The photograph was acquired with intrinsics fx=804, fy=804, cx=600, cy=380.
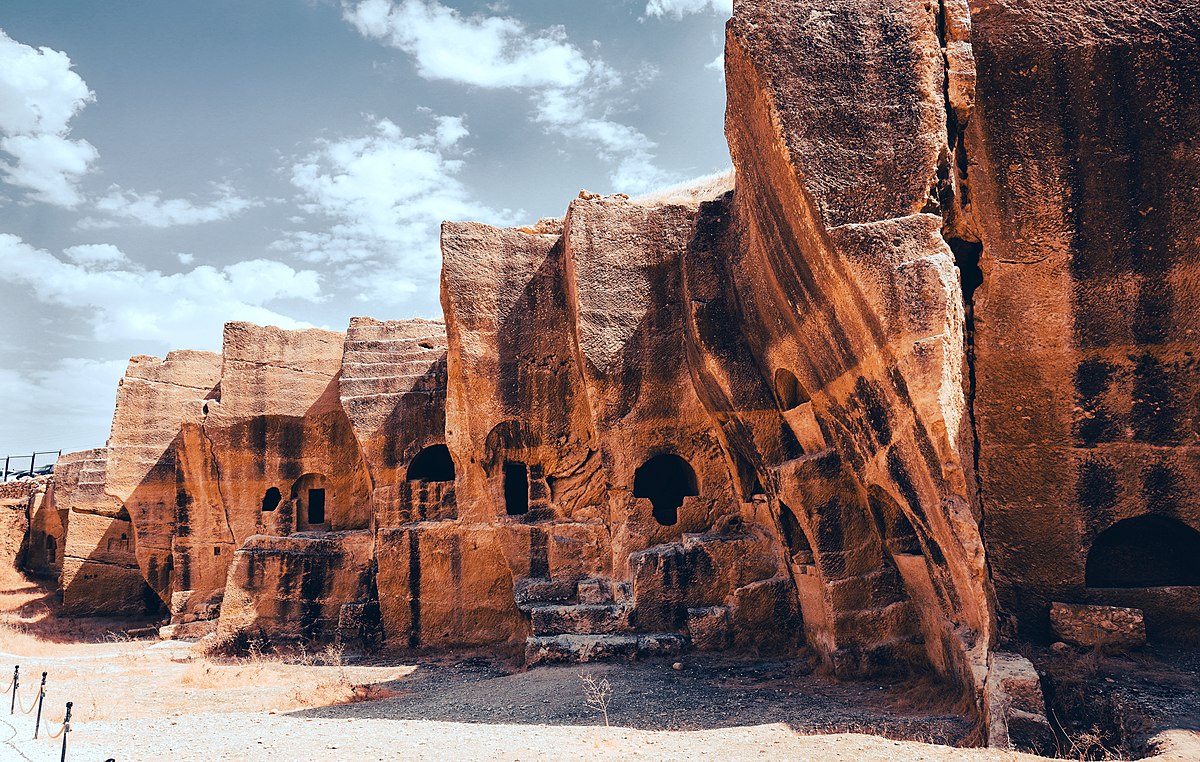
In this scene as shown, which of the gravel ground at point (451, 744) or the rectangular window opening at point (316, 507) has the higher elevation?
the rectangular window opening at point (316, 507)

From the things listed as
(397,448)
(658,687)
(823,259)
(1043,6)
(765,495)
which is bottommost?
(658,687)

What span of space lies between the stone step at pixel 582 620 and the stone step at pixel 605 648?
0.26 meters

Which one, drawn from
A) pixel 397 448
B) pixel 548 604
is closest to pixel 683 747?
pixel 548 604

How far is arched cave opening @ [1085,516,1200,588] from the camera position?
740 cm

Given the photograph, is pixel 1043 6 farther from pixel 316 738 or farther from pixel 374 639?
pixel 374 639

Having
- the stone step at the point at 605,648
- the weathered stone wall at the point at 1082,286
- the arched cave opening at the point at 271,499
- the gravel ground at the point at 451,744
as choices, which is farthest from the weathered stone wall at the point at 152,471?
the weathered stone wall at the point at 1082,286

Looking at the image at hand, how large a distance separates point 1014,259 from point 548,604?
6.74 m

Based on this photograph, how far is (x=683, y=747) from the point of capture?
229 inches

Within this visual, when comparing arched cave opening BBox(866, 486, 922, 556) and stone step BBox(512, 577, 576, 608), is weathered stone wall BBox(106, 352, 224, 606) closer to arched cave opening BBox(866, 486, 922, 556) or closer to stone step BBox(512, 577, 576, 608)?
stone step BBox(512, 577, 576, 608)

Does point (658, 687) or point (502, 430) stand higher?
point (502, 430)

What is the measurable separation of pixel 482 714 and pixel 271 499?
954 centimetres

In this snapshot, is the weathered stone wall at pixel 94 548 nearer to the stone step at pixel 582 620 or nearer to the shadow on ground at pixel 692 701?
the shadow on ground at pixel 692 701

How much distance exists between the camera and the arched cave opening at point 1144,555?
740 centimetres

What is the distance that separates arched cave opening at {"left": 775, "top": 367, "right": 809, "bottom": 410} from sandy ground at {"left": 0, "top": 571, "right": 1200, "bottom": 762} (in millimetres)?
2824
